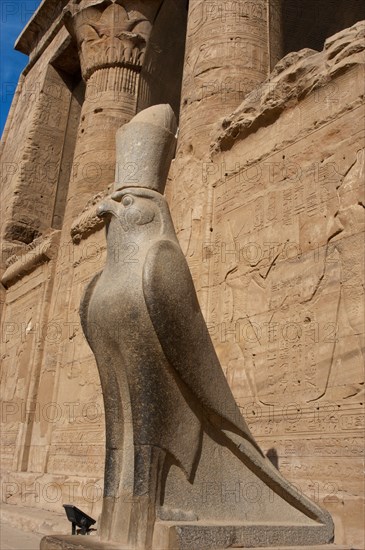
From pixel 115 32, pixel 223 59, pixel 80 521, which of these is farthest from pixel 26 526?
pixel 115 32

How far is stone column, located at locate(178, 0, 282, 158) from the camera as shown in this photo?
6809 mm

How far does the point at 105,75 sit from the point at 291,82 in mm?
6041

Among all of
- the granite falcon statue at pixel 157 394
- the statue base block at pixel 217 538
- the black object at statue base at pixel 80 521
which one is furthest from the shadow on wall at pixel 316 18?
the statue base block at pixel 217 538

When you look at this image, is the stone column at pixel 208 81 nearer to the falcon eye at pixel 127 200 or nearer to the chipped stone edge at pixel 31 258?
the falcon eye at pixel 127 200

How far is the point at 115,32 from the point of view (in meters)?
10.8

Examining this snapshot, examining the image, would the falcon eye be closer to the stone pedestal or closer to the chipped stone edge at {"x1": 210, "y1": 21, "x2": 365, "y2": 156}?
the stone pedestal

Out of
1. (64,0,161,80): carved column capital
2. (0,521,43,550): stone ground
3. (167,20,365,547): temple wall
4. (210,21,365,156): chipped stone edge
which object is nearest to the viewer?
(167,20,365,547): temple wall

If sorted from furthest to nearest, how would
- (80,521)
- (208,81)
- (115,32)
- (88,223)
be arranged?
(115,32), (88,223), (208,81), (80,521)

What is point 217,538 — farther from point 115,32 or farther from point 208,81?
point 115,32

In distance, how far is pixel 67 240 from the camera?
933 cm

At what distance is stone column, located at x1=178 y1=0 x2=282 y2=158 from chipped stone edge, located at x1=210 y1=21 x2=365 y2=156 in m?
0.62

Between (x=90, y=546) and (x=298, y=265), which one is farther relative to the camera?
(x=298, y=265)

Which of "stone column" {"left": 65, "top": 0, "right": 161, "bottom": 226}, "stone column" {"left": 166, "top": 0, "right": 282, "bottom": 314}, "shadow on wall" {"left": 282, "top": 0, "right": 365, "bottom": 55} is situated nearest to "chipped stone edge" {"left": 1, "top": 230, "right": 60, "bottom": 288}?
"stone column" {"left": 65, "top": 0, "right": 161, "bottom": 226}

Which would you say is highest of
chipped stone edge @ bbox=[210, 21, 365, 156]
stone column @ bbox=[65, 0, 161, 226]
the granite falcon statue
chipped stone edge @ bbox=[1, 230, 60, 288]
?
stone column @ bbox=[65, 0, 161, 226]
